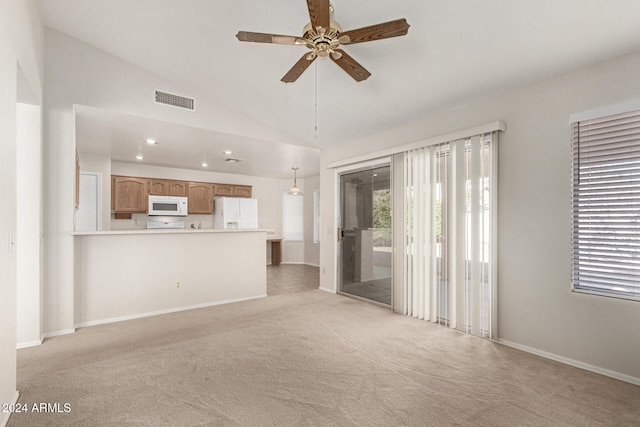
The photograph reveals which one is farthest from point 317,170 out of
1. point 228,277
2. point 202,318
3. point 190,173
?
point 202,318

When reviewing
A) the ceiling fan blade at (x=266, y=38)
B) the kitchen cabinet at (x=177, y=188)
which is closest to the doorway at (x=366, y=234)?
the ceiling fan blade at (x=266, y=38)

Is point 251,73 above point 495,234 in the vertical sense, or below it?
above

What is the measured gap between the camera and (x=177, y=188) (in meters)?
7.12

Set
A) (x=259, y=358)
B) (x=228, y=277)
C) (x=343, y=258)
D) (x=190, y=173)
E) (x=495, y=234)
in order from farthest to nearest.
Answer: (x=190, y=173) < (x=343, y=258) < (x=228, y=277) < (x=495, y=234) < (x=259, y=358)

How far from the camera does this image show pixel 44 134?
3350 millimetres

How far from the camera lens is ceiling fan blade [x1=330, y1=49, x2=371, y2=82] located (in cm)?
242

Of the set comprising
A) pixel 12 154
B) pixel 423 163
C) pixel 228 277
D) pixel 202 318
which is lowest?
pixel 202 318

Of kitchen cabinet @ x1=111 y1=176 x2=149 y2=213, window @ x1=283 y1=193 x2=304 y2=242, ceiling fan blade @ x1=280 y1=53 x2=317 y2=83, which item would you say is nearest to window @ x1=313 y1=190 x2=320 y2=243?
window @ x1=283 y1=193 x2=304 y2=242

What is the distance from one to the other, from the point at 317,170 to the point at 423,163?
4.16 meters

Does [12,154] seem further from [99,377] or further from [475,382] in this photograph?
[475,382]

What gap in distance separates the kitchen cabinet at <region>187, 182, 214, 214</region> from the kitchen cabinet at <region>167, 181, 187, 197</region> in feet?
0.29

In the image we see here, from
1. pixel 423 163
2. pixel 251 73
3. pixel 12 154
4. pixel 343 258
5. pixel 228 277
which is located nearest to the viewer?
pixel 12 154

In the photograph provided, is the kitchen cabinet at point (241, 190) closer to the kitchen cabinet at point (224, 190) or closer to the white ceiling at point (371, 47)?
the kitchen cabinet at point (224, 190)

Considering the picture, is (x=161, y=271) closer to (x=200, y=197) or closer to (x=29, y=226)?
(x=29, y=226)
